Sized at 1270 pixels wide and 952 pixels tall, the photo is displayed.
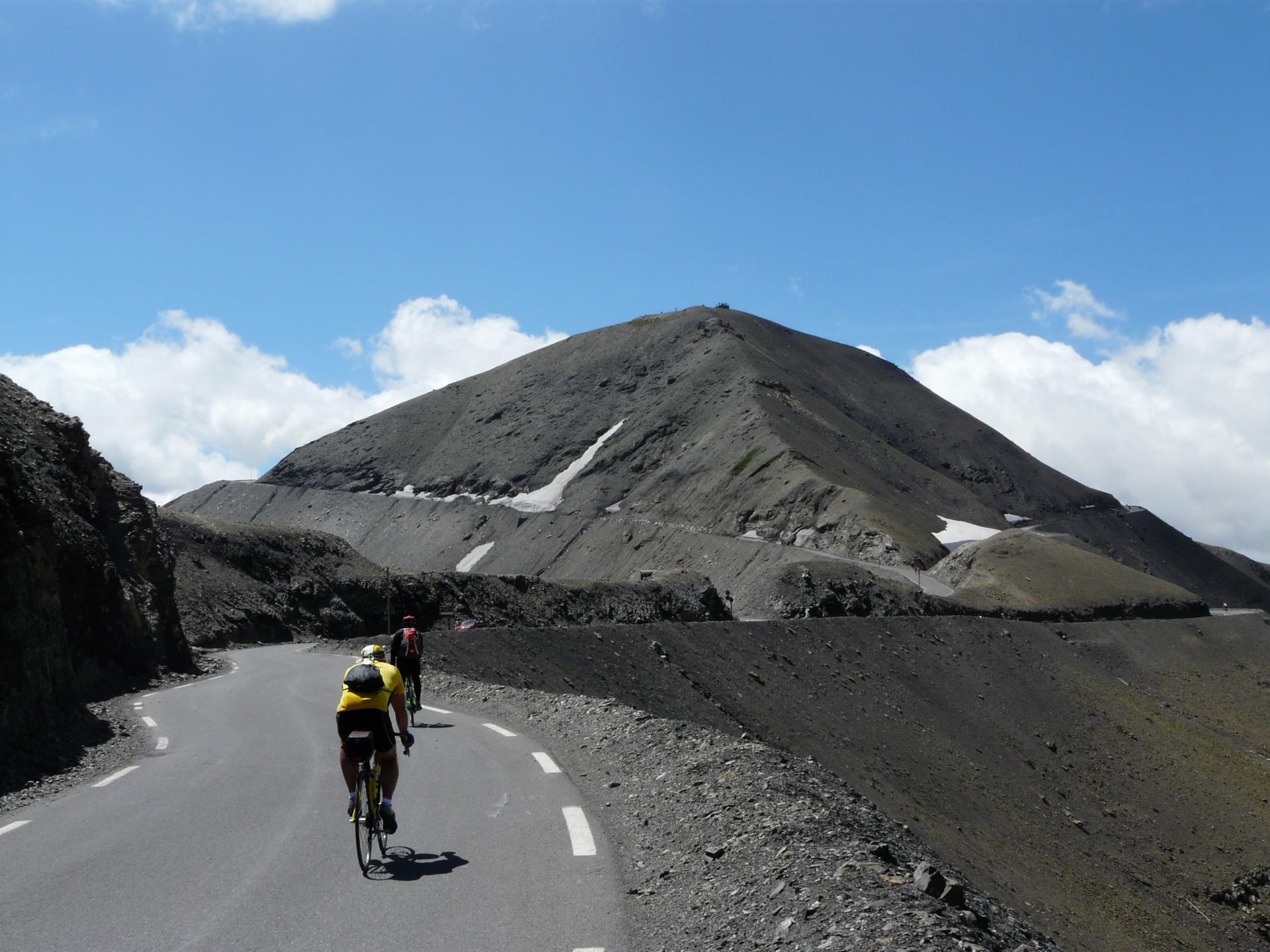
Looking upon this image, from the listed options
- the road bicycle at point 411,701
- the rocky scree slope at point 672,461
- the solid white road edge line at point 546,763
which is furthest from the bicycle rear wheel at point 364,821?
the rocky scree slope at point 672,461

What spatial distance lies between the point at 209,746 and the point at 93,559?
1083cm

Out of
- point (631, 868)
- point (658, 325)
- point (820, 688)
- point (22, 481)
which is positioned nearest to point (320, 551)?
point (820, 688)

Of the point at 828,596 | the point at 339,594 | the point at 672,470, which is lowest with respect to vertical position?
the point at 828,596

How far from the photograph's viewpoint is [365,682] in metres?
7.34

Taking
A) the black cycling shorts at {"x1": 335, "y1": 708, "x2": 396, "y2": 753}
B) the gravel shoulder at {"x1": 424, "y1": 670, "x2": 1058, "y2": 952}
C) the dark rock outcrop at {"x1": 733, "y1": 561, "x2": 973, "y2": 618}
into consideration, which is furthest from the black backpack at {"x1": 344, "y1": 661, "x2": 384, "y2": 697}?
the dark rock outcrop at {"x1": 733, "y1": 561, "x2": 973, "y2": 618}

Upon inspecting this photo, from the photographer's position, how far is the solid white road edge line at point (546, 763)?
1086 centimetres

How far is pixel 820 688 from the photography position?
1442 inches

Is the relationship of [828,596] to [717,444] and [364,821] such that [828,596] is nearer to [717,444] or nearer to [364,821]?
[717,444]

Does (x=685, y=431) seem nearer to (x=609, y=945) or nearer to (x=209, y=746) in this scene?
(x=209, y=746)

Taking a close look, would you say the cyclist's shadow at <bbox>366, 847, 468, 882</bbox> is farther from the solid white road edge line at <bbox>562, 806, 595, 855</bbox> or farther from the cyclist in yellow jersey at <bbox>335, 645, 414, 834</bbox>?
the solid white road edge line at <bbox>562, 806, 595, 855</bbox>

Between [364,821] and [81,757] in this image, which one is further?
[81,757]

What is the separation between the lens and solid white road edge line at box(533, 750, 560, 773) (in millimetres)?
10859

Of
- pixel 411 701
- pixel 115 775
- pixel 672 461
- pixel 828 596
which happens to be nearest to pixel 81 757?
pixel 115 775

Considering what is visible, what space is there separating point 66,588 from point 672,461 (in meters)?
76.1
